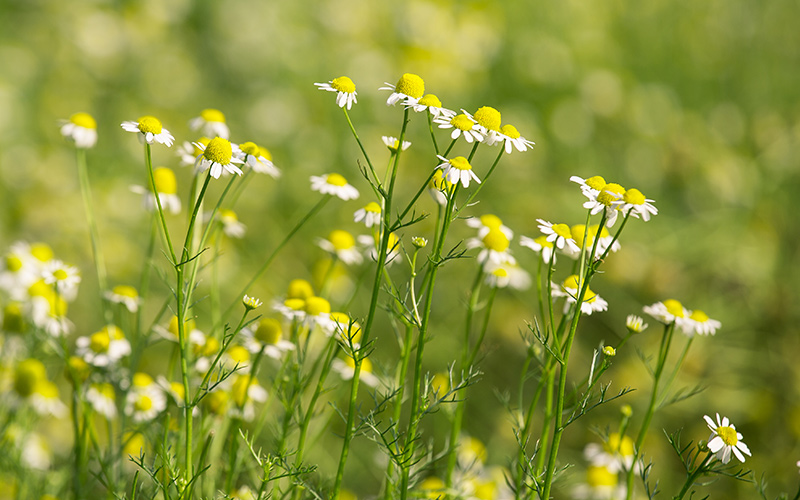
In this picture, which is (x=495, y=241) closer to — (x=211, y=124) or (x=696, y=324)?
(x=696, y=324)

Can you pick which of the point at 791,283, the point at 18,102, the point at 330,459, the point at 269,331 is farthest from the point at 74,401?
the point at 18,102

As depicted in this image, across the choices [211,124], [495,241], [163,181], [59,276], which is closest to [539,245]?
[495,241]

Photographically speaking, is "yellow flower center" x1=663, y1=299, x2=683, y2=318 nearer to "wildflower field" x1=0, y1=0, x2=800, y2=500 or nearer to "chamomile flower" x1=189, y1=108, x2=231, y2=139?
"wildflower field" x1=0, y1=0, x2=800, y2=500

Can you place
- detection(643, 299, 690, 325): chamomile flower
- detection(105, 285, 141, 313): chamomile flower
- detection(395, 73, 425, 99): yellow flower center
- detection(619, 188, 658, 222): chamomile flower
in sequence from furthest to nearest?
detection(105, 285, 141, 313): chamomile flower < detection(643, 299, 690, 325): chamomile flower < detection(395, 73, 425, 99): yellow flower center < detection(619, 188, 658, 222): chamomile flower

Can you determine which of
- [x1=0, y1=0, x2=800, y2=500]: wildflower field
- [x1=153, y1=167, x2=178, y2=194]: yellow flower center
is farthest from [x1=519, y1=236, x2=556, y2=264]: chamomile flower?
[x1=153, y1=167, x2=178, y2=194]: yellow flower center

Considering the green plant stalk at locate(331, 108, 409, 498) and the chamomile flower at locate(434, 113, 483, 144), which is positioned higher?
the chamomile flower at locate(434, 113, 483, 144)

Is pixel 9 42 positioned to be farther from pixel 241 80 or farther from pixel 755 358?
pixel 755 358

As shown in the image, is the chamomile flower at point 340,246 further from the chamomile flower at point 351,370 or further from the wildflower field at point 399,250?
the chamomile flower at point 351,370

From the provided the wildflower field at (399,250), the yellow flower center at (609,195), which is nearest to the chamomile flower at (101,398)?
the wildflower field at (399,250)

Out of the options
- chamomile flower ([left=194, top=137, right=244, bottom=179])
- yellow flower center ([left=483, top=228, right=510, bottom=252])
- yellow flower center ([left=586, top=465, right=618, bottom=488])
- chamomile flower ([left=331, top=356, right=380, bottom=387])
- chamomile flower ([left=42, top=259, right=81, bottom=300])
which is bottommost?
chamomile flower ([left=42, top=259, right=81, bottom=300])
